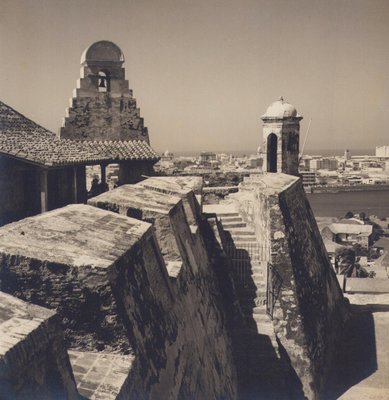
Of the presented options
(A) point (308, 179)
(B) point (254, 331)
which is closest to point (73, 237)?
(B) point (254, 331)

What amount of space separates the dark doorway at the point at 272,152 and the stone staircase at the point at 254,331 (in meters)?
6.18

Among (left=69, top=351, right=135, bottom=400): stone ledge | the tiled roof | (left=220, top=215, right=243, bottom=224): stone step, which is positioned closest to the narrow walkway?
(left=220, top=215, right=243, bottom=224): stone step

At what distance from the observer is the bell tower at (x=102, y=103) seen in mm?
12766

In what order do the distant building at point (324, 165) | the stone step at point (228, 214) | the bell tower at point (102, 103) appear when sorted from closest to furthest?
1. the stone step at point (228, 214)
2. the bell tower at point (102, 103)
3. the distant building at point (324, 165)

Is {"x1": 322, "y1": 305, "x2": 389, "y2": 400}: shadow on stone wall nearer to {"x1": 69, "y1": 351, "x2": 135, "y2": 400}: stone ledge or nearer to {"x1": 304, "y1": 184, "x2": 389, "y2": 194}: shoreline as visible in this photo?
{"x1": 69, "y1": 351, "x2": 135, "y2": 400}: stone ledge

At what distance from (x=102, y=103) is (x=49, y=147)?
12.1 ft

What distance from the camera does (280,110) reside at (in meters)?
15.6

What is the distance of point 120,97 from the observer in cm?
1298

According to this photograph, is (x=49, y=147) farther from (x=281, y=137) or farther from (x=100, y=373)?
(x=281, y=137)

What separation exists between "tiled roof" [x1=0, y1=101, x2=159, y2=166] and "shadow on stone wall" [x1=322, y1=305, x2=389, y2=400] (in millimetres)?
6144

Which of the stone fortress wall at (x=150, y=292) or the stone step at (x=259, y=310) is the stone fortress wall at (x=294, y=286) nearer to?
the stone fortress wall at (x=150, y=292)

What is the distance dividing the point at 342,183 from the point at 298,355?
303ft

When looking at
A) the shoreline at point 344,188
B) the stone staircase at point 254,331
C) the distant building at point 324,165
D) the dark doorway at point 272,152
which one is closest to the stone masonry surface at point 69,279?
the stone staircase at point 254,331

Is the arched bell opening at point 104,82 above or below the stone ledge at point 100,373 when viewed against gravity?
above
